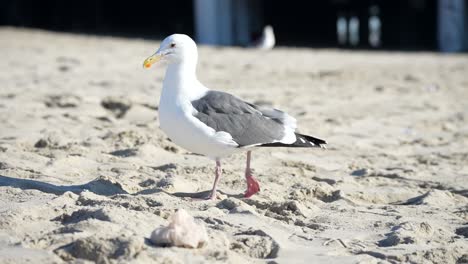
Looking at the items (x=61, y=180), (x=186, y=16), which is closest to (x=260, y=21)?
(x=186, y=16)

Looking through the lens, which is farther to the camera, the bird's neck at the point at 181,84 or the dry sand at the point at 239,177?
the bird's neck at the point at 181,84

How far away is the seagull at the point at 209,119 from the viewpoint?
5.22m

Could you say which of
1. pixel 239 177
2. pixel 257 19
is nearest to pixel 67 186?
pixel 239 177

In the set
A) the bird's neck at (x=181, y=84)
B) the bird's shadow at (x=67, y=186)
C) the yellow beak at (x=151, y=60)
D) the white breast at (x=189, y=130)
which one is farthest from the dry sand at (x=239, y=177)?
the yellow beak at (x=151, y=60)

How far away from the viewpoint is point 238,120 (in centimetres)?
540

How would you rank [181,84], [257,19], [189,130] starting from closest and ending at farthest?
[189,130], [181,84], [257,19]

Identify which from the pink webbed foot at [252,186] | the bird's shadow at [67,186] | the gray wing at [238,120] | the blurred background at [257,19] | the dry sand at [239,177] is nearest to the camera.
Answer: the dry sand at [239,177]

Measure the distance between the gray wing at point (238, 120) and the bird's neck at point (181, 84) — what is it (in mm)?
68

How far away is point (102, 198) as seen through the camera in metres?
4.91

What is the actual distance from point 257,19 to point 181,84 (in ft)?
63.9

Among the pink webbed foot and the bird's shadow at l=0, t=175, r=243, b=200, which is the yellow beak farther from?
the pink webbed foot

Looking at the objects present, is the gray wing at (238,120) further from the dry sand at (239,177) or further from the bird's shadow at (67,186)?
the bird's shadow at (67,186)

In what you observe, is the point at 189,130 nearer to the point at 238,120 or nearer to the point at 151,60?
the point at 238,120

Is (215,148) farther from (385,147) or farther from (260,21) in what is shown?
(260,21)
